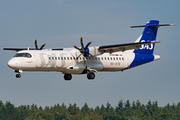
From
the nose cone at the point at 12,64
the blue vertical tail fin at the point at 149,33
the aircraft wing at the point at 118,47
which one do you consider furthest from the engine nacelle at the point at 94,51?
the nose cone at the point at 12,64

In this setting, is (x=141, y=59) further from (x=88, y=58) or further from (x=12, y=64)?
(x=12, y=64)

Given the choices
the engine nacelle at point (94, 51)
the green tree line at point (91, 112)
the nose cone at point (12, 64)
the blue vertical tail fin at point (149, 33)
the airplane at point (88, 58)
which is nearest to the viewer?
the nose cone at point (12, 64)

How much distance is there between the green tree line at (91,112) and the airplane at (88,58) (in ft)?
275

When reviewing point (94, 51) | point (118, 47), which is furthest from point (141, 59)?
point (94, 51)

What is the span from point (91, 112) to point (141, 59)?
338 feet

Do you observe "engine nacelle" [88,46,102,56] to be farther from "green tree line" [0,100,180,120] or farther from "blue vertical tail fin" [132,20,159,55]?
"green tree line" [0,100,180,120]

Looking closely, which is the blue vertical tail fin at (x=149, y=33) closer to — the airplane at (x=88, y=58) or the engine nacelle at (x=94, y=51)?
the airplane at (x=88, y=58)

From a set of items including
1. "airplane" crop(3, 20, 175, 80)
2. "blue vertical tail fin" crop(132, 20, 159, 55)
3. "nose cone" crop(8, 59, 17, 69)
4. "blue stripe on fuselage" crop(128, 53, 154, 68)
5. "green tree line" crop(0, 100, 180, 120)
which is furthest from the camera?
"green tree line" crop(0, 100, 180, 120)

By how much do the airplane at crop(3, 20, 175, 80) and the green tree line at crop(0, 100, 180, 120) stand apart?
275 feet

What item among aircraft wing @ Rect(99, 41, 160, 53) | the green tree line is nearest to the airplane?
aircraft wing @ Rect(99, 41, 160, 53)

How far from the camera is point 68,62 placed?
35.4 meters

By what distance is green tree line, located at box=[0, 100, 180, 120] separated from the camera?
129375 millimetres

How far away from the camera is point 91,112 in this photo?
141m

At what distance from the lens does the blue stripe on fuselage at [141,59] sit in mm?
39844
